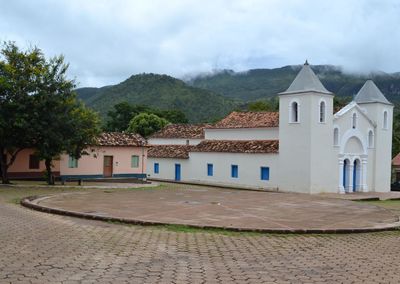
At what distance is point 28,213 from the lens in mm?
13547

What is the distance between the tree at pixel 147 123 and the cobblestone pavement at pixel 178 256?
149 ft

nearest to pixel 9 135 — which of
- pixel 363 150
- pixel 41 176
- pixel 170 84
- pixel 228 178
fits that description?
pixel 41 176

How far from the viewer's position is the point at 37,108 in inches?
936

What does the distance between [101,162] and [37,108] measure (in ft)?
27.7

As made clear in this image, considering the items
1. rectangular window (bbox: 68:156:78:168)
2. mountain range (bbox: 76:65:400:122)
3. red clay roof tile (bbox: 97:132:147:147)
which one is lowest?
rectangular window (bbox: 68:156:78:168)

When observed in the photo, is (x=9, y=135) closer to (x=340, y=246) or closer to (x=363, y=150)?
(x=340, y=246)

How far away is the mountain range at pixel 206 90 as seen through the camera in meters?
72.5

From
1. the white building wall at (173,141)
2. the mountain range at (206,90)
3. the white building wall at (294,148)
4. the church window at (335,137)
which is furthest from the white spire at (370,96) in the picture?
the mountain range at (206,90)

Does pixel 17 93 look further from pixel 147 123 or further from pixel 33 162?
pixel 147 123

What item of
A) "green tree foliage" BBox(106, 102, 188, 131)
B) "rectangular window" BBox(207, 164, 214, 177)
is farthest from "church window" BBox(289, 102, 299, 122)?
"green tree foliage" BBox(106, 102, 188, 131)

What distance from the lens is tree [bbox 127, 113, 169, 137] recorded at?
57.2 m

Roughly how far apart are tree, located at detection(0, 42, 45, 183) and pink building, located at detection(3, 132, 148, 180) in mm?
3900

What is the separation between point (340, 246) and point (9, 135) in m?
19.1

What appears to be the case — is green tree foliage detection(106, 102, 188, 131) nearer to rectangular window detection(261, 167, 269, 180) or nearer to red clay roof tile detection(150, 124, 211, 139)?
red clay roof tile detection(150, 124, 211, 139)
